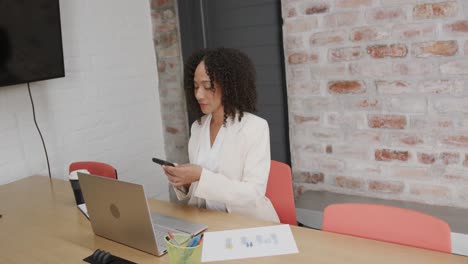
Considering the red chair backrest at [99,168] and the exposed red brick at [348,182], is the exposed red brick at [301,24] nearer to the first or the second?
the exposed red brick at [348,182]

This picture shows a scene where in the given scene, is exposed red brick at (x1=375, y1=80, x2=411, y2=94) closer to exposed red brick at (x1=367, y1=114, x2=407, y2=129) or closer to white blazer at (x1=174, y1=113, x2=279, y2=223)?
exposed red brick at (x1=367, y1=114, x2=407, y2=129)

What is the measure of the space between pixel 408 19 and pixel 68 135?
6.37 feet

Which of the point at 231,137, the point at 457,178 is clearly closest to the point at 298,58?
the point at 231,137

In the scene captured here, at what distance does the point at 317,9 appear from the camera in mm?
2400

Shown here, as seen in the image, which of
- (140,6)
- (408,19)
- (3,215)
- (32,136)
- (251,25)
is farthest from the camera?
(140,6)

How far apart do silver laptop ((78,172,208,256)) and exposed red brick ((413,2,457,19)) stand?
1.51m

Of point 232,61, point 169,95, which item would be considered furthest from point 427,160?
point 169,95

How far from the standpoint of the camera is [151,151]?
3.07 meters

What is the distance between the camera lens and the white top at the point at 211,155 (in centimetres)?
178

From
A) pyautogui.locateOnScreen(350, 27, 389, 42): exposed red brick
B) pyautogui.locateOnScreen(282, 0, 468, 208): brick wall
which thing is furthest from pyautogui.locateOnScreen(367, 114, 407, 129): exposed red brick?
pyautogui.locateOnScreen(350, 27, 389, 42): exposed red brick

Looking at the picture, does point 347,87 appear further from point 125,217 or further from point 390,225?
point 125,217

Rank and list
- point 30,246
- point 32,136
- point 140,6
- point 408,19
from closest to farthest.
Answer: point 30,246 → point 408,19 → point 32,136 → point 140,6

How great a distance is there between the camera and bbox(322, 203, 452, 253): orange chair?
1.23 metres

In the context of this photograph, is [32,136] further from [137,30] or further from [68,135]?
[137,30]
